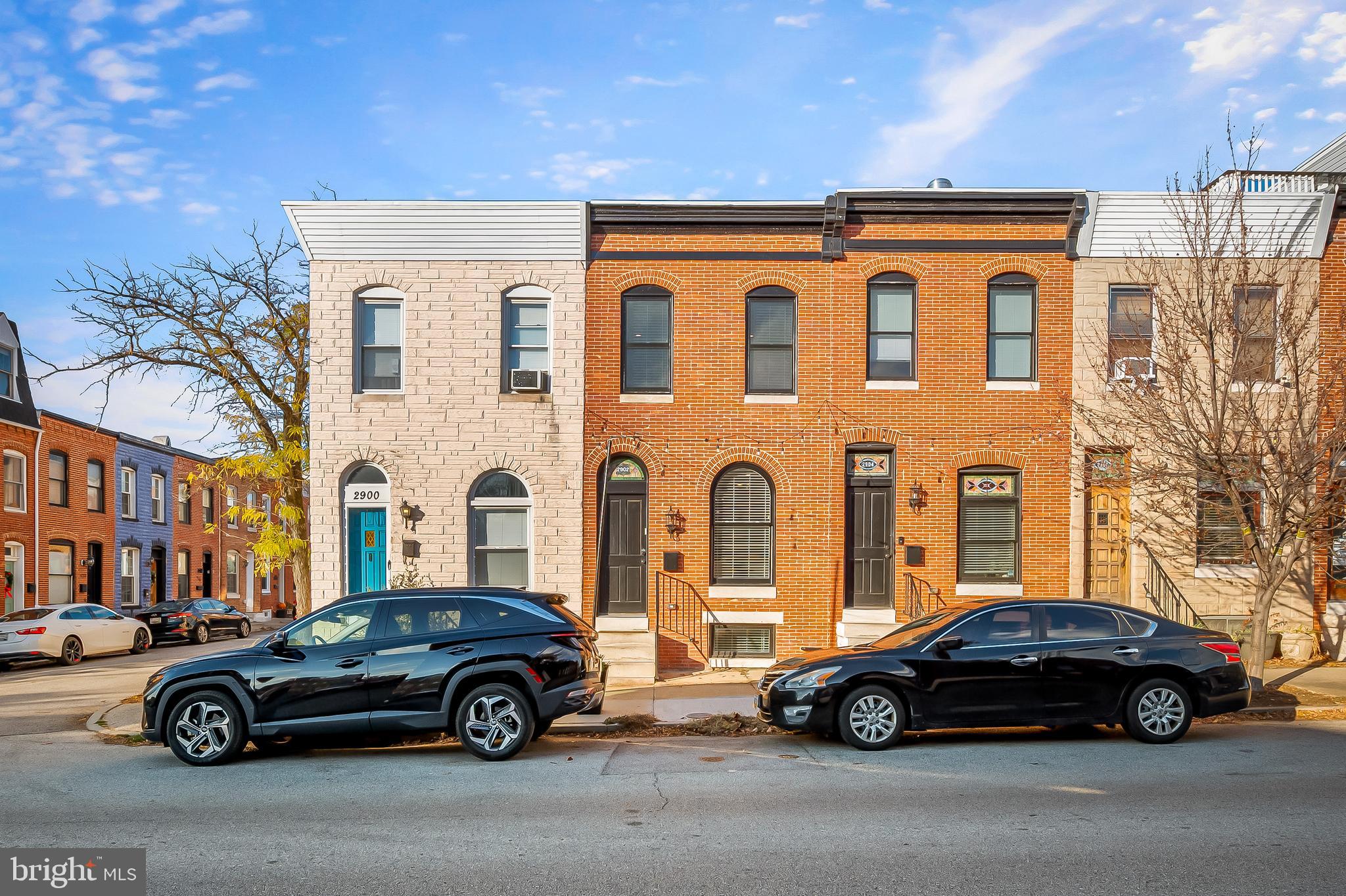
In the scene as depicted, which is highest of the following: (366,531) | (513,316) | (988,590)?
(513,316)

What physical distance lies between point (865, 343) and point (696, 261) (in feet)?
9.96

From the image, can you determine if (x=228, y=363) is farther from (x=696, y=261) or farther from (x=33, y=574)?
(x=33, y=574)

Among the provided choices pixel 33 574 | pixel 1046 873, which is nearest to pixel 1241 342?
pixel 1046 873

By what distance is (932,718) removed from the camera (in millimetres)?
10273

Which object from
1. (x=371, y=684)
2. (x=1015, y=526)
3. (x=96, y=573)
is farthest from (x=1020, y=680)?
(x=96, y=573)

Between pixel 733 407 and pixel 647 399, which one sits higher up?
pixel 647 399

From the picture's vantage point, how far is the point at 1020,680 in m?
10.3

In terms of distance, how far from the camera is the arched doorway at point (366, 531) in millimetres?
17016

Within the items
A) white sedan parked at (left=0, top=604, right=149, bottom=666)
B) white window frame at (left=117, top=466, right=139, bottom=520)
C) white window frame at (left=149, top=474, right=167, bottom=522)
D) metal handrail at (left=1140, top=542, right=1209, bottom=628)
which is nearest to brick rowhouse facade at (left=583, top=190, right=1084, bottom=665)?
metal handrail at (left=1140, top=542, right=1209, bottom=628)

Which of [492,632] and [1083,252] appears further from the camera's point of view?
[1083,252]

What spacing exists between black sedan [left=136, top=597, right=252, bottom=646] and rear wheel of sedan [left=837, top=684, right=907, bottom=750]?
79.5ft

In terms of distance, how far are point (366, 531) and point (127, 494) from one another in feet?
77.3

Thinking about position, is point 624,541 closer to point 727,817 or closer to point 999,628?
point 999,628

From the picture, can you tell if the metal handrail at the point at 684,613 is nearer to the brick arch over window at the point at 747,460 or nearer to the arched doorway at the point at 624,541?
the arched doorway at the point at 624,541
